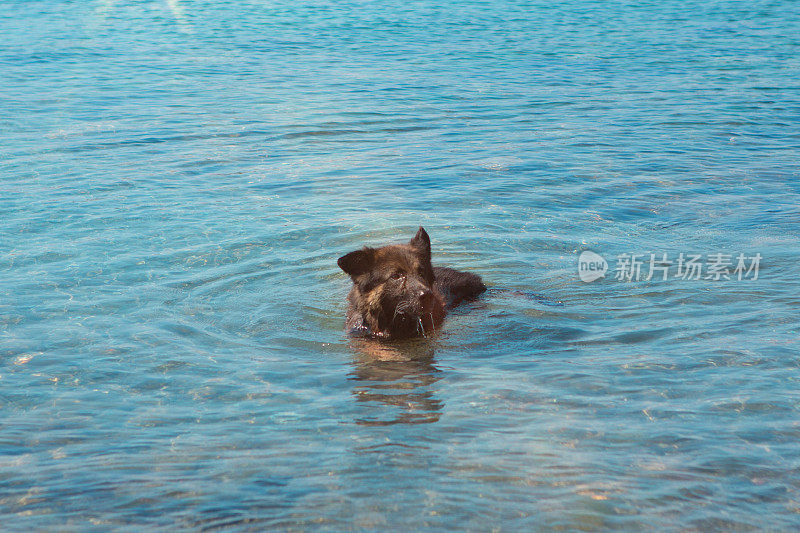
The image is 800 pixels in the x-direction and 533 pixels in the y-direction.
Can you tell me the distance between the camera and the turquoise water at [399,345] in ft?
15.9

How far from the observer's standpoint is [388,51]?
1088 inches

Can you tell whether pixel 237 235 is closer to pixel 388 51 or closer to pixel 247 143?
pixel 247 143

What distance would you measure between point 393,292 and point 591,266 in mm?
2704

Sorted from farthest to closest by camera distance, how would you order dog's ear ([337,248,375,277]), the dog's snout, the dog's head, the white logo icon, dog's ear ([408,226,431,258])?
1. the white logo icon
2. dog's ear ([408,226,431,258])
3. dog's ear ([337,248,375,277])
4. the dog's head
5. the dog's snout

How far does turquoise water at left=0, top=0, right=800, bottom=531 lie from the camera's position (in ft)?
15.9

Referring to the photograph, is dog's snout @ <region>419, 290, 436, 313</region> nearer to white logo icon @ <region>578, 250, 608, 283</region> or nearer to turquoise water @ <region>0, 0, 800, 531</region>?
turquoise water @ <region>0, 0, 800, 531</region>

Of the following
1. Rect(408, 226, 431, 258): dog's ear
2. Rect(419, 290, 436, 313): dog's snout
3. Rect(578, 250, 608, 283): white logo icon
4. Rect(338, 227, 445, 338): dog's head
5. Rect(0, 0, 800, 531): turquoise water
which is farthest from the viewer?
Rect(578, 250, 608, 283): white logo icon

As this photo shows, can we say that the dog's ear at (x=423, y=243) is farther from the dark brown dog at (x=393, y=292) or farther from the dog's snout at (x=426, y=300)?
the dog's snout at (x=426, y=300)

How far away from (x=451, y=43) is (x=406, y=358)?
23572 millimetres

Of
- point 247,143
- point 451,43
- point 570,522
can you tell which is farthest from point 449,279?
point 451,43

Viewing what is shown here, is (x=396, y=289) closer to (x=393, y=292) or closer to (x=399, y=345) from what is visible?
(x=393, y=292)

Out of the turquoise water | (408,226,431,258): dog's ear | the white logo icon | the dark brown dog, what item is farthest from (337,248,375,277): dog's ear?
the white logo icon

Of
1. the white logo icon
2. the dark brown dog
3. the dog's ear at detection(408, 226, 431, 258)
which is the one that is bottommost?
the white logo icon

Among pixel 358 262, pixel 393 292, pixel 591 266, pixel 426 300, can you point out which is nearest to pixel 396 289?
pixel 393 292
